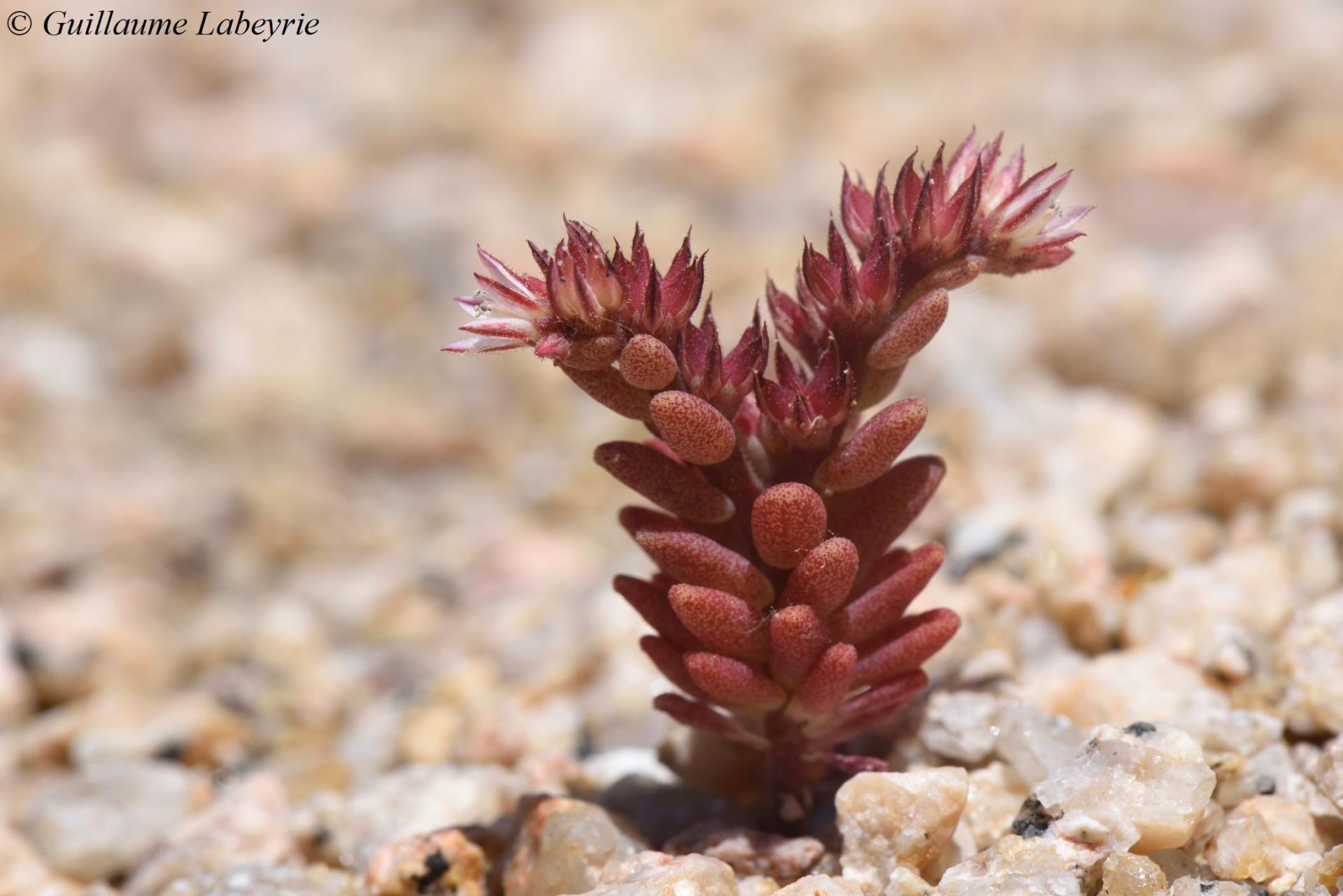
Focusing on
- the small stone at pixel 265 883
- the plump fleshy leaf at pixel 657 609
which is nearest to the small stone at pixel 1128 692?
the plump fleshy leaf at pixel 657 609

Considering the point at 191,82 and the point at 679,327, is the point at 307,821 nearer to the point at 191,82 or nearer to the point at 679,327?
the point at 679,327

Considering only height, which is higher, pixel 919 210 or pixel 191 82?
pixel 191 82

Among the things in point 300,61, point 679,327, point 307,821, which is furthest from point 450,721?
point 300,61

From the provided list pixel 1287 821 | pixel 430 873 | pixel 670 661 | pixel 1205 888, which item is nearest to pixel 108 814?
pixel 430 873

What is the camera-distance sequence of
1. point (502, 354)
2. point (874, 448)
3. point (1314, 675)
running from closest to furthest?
point (874, 448) < point (1314, 675) < point (502, 354)

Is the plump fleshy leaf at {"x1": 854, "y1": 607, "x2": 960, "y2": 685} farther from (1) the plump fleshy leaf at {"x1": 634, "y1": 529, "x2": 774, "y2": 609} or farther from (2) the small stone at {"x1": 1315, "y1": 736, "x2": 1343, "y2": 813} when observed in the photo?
(2) the small stone at {"x1": 1315, "y1": 736, "x2": 1343, "y2": 813}

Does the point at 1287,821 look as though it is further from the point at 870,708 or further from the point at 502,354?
the point at 502,354

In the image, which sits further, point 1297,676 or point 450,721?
point 450,721
